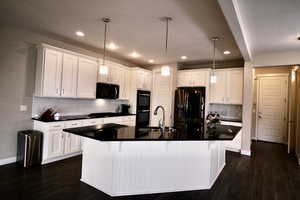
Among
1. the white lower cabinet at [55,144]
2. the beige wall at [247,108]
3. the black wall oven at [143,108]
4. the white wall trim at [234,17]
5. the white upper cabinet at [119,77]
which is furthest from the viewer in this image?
the black wall oven at [143,108]

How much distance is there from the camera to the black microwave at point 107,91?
16.1 ft

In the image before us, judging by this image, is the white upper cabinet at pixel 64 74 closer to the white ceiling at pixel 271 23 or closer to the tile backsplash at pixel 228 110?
the white ceiling at pixel 271 23

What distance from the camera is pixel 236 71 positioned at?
535 cm

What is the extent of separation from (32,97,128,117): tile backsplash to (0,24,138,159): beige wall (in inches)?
7.0

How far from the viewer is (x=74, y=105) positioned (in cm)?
467

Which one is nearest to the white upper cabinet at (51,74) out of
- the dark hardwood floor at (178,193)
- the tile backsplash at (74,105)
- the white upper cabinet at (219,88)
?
the tile backsplash at (74,105)

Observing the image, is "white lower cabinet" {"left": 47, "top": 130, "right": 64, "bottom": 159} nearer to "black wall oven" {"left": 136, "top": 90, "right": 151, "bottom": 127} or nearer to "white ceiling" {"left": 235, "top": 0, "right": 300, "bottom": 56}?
"black wall oven" {"left": 136, "top": 90, "right": 151, "bottom": 127}

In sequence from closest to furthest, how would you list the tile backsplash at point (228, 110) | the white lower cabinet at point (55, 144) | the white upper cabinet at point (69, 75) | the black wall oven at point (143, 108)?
the white lower cabinet at point (55, 144)
the white upper cabinet at point (69, 75)
the tile backsplash at point (228, 110)
the black wall oven at point (143, 108)

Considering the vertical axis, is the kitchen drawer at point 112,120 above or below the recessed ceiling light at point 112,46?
below

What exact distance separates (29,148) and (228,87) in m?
5.35

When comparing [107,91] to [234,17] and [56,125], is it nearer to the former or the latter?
[56,125]

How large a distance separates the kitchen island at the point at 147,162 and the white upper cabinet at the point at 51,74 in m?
1.64

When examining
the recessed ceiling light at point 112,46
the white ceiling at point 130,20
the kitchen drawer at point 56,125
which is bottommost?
the kitchen drawer at point 56,125

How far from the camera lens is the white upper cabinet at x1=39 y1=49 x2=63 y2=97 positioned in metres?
3.71
